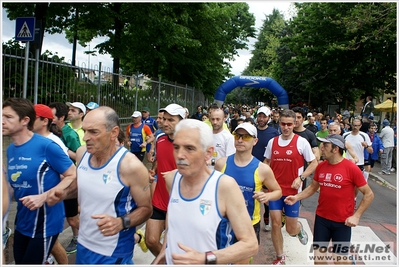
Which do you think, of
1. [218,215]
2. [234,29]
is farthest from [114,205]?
[234,29]

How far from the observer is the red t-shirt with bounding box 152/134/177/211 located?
4461 mm

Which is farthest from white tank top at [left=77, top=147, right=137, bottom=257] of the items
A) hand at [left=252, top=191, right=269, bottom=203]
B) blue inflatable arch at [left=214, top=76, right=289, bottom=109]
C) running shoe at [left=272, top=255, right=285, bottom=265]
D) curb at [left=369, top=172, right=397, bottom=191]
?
blue inflatable arch at [left=214, top=76, right=289, bottom=109]

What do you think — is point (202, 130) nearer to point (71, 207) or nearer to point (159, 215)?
point (159, 215)

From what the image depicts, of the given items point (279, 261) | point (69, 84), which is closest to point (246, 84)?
point (69, 84)

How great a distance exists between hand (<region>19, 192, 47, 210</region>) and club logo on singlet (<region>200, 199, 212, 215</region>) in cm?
148

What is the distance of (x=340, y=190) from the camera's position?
14.1ft

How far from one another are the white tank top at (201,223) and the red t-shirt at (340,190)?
226 centimetres

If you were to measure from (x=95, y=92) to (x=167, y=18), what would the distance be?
4398 mm

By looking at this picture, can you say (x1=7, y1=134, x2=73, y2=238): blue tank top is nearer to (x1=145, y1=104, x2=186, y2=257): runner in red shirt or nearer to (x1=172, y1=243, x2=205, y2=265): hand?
(x1=145, y1=104, x2=186, y2=257): runner in red shirt

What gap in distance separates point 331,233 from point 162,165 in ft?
7.16

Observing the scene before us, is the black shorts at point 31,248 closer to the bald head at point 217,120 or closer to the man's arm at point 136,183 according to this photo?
the man's arm at point 136,183

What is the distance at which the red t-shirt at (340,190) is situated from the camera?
14.0ft

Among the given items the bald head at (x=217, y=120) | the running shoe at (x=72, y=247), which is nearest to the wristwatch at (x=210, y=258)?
the running shoe at (x=72, y=247)

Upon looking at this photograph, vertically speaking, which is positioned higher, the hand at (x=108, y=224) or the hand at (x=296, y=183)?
the hand at (x=296, y=183)
